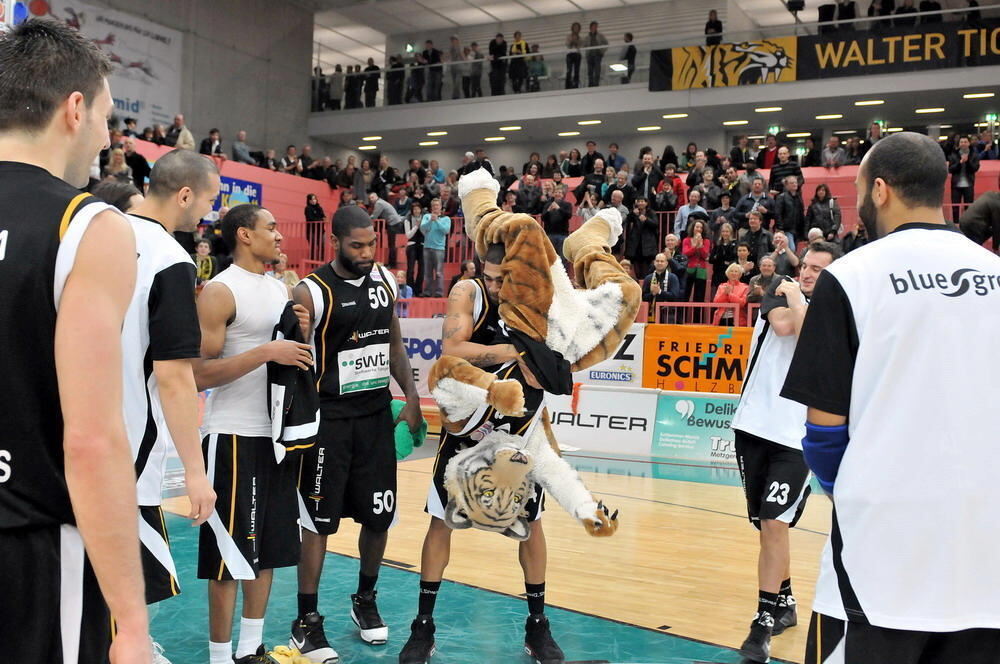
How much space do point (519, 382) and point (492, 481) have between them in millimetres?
464

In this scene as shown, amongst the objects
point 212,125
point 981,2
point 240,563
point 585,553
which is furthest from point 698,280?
point 212,125

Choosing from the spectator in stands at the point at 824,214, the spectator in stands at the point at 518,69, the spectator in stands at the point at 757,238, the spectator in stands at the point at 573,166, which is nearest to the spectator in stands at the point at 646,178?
the spectator in stands at the point at 573,166

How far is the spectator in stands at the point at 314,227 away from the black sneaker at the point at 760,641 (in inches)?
740

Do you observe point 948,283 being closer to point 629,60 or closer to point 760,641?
point 760,641

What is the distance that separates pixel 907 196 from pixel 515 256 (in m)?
1.98

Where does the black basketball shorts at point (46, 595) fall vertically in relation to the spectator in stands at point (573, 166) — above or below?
below

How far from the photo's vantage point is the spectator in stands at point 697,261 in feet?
49.7

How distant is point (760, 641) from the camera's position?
14.9 feet

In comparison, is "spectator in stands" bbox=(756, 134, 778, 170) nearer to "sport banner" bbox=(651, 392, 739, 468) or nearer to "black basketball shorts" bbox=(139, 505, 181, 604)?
"sport banner" bbox=(651, 392, 739, 468)

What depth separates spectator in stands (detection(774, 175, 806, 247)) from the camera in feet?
52.9

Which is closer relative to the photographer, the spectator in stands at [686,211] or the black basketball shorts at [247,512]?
the black basketball shorts at [247,512]

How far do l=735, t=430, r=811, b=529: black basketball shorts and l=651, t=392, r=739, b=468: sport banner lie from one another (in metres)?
6.35

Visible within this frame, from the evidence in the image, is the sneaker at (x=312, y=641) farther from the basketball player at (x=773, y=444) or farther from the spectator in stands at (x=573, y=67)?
the spectator in stands at (x=573, y=67)

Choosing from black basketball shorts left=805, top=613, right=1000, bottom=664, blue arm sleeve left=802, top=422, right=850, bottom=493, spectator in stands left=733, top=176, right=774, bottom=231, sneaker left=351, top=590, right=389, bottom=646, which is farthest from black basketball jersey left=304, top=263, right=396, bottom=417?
spectator in stands left=733, top=176, right=774, bottom=231
